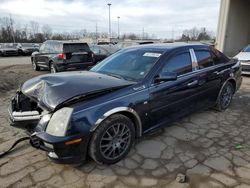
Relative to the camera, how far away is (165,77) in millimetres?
3127

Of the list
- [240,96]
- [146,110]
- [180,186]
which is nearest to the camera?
[180,186]

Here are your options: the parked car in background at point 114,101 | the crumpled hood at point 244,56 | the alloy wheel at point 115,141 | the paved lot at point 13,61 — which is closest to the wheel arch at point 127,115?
the parked car in background at point 114,101

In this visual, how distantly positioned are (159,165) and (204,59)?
2.33 m

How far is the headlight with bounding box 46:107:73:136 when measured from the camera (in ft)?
7.98

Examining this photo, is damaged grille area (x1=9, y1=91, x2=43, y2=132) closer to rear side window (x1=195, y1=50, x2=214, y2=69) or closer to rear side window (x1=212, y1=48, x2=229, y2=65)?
rear side window (x1=195, y1=50, x2=214, y2=69)

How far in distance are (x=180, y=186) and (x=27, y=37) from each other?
57446mm

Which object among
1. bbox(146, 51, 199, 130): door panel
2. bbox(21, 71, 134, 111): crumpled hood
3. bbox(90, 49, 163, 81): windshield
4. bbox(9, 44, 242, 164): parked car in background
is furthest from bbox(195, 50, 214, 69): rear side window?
bbox(21, 71, 134, 111): crumpled hood

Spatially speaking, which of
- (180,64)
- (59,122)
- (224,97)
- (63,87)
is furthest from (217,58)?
(59,122)

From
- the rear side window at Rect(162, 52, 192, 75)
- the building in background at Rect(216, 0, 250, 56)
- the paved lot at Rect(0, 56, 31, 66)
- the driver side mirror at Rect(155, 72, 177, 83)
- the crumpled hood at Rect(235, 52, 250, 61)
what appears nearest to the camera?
the driver side mirror at Rect(155, 72, 177, 83)

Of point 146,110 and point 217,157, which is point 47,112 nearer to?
point 146,110

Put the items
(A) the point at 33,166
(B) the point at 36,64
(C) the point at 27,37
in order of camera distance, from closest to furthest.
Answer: (A) the point at 33,166, (B) the point at 36,64, (C) the point at 27,37

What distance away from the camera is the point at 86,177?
2670 mm

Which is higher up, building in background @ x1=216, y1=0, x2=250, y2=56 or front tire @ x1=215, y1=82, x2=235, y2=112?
building in background @ x1=216, y1=0, x2=250, y2=56

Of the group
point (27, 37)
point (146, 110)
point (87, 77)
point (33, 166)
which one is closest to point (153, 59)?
point (146, 110)
